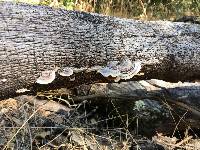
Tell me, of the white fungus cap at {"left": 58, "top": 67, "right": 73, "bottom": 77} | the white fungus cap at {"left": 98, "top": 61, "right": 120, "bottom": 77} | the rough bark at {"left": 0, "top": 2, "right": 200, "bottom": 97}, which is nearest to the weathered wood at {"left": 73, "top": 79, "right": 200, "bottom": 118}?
A: the rough bark at {"left": 0, "top": 2, "right": 200, "bottom": 97}

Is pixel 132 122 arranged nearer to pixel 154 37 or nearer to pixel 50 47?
pixel 154 37

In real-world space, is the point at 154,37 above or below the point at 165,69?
above

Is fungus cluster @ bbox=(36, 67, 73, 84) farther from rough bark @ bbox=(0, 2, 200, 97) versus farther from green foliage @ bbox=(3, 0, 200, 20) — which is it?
green foliage @ bbox=(3, 0, 200, 20)

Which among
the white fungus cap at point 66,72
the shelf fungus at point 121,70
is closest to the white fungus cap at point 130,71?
the shelf fungus at point 121,70

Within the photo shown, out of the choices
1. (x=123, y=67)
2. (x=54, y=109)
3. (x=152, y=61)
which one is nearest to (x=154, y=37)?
(x=152, y=61)

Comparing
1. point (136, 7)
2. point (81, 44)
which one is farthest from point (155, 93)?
point (136, 7)

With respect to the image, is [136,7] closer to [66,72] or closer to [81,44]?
[81,44]
